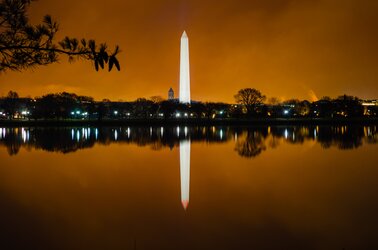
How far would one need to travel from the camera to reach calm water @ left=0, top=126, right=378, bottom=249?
832 centimetres

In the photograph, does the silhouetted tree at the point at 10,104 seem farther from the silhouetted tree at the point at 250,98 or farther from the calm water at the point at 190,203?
the calm water at the point at 190,203

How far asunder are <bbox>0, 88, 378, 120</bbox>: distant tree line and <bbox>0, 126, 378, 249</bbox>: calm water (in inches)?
2646

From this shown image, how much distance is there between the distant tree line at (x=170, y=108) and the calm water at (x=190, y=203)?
67219mm

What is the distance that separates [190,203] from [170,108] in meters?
82.5

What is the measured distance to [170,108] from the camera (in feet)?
307

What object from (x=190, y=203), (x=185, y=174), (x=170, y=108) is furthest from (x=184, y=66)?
(x=190, y=203)

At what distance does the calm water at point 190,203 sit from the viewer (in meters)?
8.32

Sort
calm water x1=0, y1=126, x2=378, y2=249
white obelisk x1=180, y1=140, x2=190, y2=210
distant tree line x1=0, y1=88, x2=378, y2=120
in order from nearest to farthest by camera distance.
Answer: calm water x1=0, y1=126, x2=378, y2=249, white obelisk x1=180, y1=140, x2=190, y2=210, distant tree line x1=0, y1=88, x2=378, y2=120

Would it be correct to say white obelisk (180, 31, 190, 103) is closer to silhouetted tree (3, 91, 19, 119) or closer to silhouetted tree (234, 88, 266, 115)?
silhouetted tree (234, 88, 266, 115)

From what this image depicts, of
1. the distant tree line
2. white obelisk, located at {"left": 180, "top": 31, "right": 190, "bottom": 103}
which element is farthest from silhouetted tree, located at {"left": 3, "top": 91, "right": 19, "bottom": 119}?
white obelisk, located at {"left": 180, "top": 31, "right": 190, "bottom": 103}

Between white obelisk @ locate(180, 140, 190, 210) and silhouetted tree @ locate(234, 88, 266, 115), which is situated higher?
silhouetted tree @ locate(234, 88, 266, 115)

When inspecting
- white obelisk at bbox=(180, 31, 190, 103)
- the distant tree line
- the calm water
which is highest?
white obelisk at bbox=(180, 31, 190, 103)

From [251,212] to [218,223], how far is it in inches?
48.3

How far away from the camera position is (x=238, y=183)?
47.1 ft
